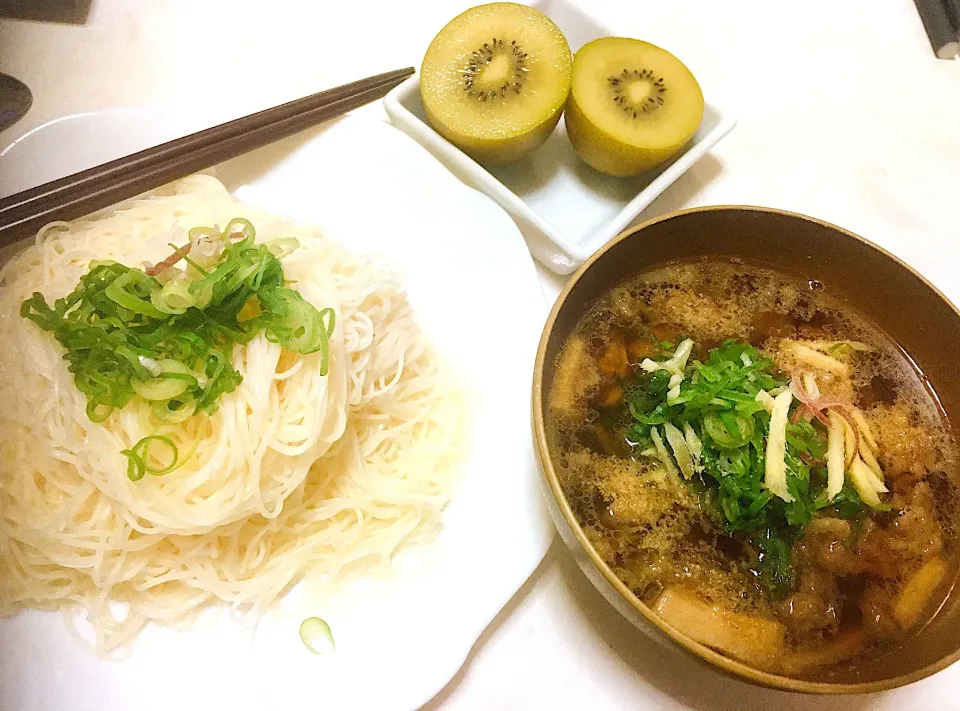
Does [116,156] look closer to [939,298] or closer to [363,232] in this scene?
[363,232]

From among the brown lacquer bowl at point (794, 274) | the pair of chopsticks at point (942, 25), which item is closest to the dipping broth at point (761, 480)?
the brown lacquer bowl at point (794, 274)

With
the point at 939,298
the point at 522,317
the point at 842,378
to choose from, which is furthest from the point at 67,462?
the point at 939,298

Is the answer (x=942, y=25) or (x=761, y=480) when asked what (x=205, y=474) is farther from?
(x=942, y=25)

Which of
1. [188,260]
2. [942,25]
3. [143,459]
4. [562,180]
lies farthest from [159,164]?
[942,25]

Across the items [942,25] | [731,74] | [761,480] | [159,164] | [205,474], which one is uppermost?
[942,25]

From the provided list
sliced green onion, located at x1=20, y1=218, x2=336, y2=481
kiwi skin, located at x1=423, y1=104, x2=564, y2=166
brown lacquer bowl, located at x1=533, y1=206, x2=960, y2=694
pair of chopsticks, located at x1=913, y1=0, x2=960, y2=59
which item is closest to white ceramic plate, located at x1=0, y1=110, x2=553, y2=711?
kiwi skin, located at x1=423, y1=104, x2=564, y2=166

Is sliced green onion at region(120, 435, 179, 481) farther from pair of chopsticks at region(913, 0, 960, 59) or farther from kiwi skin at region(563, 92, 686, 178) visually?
pair of chopsticks at region(913, 0, 960, 59)

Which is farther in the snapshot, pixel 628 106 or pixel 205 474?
pixel 628 106
